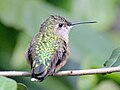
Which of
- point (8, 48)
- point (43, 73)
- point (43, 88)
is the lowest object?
point (43, 88)

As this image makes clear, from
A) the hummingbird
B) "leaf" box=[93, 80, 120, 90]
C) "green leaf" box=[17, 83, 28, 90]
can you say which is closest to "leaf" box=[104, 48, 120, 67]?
the hummingbird

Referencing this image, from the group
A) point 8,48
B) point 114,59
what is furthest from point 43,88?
point 114,59

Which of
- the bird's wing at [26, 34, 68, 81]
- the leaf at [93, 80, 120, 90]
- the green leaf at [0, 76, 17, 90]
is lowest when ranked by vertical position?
the leaf at [93, 80, 120, 90]

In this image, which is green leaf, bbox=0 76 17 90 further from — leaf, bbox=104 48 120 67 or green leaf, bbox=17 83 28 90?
leaf, bbox=104 48 120 67

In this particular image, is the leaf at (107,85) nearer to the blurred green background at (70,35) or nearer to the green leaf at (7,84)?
the blurred green background at (70,35)

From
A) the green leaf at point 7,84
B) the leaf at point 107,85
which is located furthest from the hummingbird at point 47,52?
the leaf at point 107,85

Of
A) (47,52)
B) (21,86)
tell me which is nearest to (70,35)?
(47,52)

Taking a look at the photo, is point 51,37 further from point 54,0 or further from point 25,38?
point 54,0
